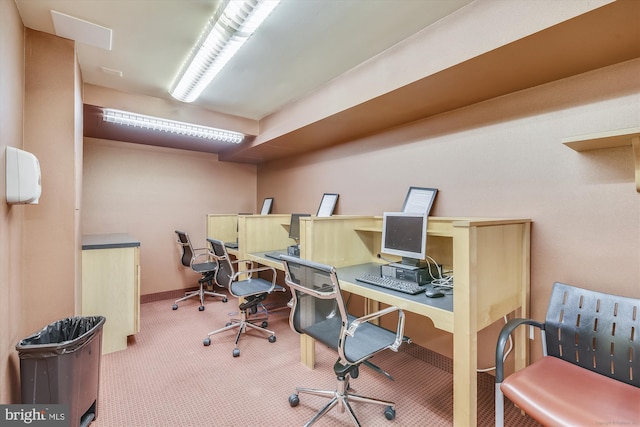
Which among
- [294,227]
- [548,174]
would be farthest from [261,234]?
[548,174]

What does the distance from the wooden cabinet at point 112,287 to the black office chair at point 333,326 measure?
6.05 feet

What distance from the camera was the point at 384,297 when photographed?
1730 millimetres

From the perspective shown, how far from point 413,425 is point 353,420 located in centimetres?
38

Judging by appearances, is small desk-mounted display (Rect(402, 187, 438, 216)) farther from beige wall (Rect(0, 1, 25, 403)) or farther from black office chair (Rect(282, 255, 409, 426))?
beige wall (Rect(0, 1, 25, 403))

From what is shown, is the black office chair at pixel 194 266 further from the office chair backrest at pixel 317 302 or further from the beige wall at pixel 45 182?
the office chair backrest at pixel 317 302

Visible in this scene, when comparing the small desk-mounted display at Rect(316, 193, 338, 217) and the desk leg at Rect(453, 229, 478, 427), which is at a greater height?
the small desk-mounted display at Rect(316, 193, 338, 217)

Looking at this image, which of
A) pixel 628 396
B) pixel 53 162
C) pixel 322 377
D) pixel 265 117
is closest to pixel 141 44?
pixel 53 162

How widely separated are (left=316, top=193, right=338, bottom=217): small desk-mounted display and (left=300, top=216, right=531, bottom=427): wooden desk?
810 mm

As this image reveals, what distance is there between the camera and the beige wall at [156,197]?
362 cm

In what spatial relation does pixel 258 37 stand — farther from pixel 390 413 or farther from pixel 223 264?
pixel 390 413

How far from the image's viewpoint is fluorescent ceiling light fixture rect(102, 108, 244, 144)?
107 inches

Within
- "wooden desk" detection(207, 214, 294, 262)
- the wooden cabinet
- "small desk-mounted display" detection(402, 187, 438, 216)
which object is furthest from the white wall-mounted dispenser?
"small desk-mounted display" detection(402, 187, 438, 216)

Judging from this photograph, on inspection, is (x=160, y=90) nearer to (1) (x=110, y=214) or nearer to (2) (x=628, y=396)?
(1) (x=110, y=214)

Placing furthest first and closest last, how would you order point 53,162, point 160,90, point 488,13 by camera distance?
point 160,90, point 53,162, point 488,13
